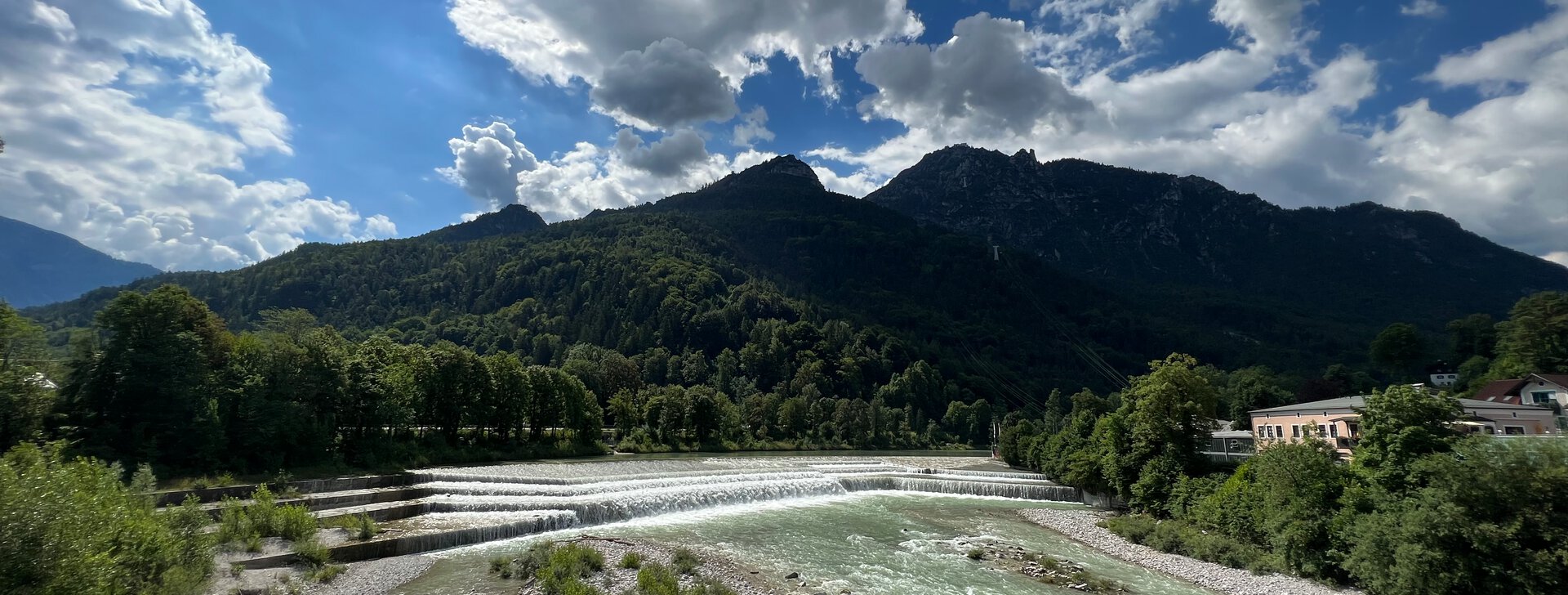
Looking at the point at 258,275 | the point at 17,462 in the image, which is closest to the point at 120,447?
the point at 17,462

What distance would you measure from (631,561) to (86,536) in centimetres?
1513

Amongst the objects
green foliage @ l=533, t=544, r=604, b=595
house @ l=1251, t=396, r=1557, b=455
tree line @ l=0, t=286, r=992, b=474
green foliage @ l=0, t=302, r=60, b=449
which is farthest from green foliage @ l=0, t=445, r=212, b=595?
house @ l=1251, t=396, r=1557, b=455

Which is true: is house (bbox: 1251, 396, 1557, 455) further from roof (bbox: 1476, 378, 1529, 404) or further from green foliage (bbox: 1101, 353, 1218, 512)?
roof (bbox: 1476, 378, 1529, 404)

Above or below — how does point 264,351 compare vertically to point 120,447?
above

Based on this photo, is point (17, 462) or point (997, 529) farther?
point (997, 529)

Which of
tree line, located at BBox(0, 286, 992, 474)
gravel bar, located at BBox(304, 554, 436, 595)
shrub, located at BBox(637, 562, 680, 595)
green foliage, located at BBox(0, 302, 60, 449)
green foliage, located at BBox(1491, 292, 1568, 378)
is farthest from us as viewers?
green foliage, located at BBox(1491, 292, 1568, 378)

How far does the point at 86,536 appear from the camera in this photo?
14.1 m

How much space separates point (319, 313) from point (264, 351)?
167740 millimetres

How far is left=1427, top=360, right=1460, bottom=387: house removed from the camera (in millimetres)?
86625

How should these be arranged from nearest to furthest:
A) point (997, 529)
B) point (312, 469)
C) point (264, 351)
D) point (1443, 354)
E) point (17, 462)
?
1. point (17, 462)
2. point (997, 529)
3. point (312, 469)
4. point (264, 351)
5. point (1443, 354)

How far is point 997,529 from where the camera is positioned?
3500 cm

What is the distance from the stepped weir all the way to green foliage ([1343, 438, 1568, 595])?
89.3 feet

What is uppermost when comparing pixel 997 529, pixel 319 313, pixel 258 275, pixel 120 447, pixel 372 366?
pixel 258 275

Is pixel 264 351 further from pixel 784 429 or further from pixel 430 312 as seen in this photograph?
pixel 430 312
